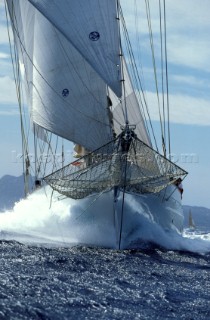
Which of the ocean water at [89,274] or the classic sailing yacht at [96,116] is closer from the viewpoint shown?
the ocean water at [89,274]

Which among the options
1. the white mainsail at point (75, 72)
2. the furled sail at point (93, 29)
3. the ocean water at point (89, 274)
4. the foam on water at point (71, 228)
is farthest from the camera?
the foam on water at point (71, 228)

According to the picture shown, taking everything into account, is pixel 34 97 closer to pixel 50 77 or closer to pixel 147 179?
pixel 50 77

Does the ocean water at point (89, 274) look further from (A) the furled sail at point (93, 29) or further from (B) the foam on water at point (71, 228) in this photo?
(A) the furled sail at point (93, 29)

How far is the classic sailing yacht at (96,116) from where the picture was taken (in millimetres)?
26594

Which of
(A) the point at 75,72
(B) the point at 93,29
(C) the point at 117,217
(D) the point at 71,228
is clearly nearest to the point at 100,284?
(C) the point at 117,217

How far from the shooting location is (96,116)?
3031cm

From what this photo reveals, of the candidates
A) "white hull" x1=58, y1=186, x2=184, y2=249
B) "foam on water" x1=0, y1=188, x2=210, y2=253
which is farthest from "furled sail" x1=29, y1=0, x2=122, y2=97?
"foam on water" x1=0, y1=188, x2=210, y2=253

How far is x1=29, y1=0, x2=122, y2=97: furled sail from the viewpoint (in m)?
26.2

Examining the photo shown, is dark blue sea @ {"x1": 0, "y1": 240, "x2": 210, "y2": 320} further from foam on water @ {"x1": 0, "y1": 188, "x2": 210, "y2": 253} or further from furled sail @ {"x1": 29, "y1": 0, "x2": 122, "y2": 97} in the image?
furled sail @ {"x1": 29, "y1": 0, "x2": 122, "y2": 97}

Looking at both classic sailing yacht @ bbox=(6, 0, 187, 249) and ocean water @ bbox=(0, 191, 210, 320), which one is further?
classic sailing yacht @ bbox=(6, 0, 187, 249)

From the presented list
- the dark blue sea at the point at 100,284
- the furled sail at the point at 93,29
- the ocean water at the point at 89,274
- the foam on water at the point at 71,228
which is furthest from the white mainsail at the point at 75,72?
the dark blue sea at the point at 100,284

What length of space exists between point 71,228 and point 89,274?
925 cm

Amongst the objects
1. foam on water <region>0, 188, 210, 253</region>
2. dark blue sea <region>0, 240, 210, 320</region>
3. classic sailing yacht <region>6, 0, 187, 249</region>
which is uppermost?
classic sailing yacht <region>6, 0, 187, 249</region>

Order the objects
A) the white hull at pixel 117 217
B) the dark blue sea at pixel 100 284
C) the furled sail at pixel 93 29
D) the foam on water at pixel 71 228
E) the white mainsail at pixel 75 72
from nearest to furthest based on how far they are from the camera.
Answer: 1. the dark blue sea at pixel 100 284
2. the furled sail at pixel 93 29
3. the white mainsail at pixel 75 72
4. the white hull at pixel 117 217
5. the foam on water at pixel 71 228
